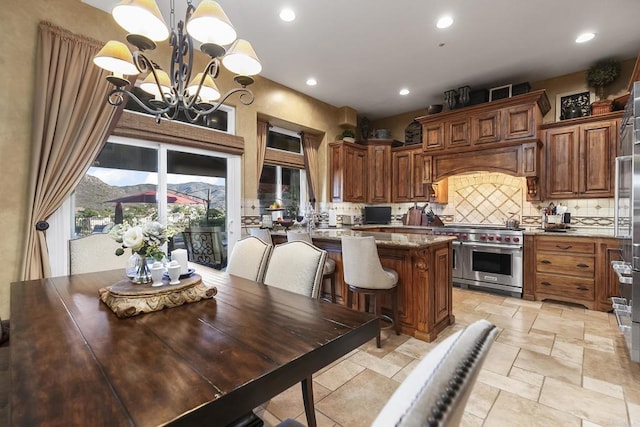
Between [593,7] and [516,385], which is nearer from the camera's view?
[516,385]

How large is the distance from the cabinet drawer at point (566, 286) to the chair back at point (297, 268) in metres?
3.50

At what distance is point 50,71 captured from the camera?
101 inches

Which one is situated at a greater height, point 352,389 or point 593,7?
point 593,7

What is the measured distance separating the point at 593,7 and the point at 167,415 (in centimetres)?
449

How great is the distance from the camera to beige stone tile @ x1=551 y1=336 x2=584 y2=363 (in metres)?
2.38

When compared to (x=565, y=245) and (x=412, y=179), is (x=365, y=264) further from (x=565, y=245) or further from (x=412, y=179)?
(x=412, y=179)

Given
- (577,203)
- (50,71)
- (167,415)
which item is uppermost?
(50,71)

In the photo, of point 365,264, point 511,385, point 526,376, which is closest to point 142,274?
point 365,264

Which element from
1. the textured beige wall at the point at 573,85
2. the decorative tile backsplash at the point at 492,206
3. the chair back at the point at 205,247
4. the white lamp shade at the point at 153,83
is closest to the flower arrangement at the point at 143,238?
the white lamp shade at the point at 153,83

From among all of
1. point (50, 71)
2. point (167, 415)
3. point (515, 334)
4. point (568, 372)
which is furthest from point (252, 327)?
point (50, 71)

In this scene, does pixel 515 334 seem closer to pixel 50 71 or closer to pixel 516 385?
pixel 516 385

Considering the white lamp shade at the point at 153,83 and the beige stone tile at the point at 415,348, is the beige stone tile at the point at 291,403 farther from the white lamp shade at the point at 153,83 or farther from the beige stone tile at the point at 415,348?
the white lamp shade at the point at 153,83

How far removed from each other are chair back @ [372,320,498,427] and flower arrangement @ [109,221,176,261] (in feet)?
4.73

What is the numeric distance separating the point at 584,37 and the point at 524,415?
4.03 metres
